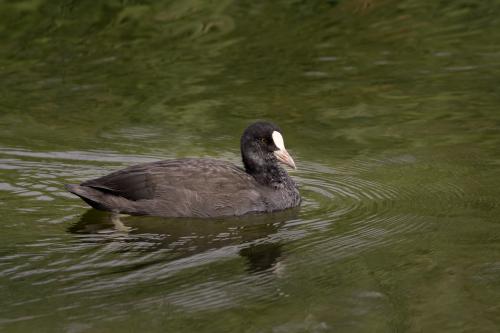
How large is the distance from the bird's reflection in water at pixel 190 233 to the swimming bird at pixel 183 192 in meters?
0.08

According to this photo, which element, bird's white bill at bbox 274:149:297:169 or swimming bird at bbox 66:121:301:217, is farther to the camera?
bird's white bill at bbox 274:149:297:169

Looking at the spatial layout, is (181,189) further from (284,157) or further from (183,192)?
(284,157)

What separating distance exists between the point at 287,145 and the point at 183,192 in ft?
6.43

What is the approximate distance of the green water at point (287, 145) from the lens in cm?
657

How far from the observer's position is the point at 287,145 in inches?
408

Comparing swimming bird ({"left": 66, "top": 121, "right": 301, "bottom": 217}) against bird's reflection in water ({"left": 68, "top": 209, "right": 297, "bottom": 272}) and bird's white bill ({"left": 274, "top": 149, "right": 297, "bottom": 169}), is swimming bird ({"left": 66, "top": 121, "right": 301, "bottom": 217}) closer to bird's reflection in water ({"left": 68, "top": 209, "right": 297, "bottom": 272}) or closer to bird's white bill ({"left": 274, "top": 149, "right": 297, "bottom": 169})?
bird's reflection in water ({"left": 68, "top": 209, "right": 297, "bottom": 272})

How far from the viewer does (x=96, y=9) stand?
15281mm

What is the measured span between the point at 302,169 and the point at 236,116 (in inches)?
62.8

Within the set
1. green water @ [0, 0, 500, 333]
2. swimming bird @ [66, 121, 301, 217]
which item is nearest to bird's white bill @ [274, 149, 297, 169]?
swimming bird @ [66, 121, 301, 217]


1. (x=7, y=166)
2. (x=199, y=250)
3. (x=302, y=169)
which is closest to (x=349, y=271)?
(x=199, y=250)

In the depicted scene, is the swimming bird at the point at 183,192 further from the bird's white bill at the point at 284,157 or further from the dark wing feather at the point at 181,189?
the bird's white bill at the point at 284,157

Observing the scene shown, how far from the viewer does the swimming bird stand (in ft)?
28.3

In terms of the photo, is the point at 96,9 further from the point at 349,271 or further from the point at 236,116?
the point at 349,271

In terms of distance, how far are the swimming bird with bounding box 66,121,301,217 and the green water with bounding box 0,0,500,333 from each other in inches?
5.5
